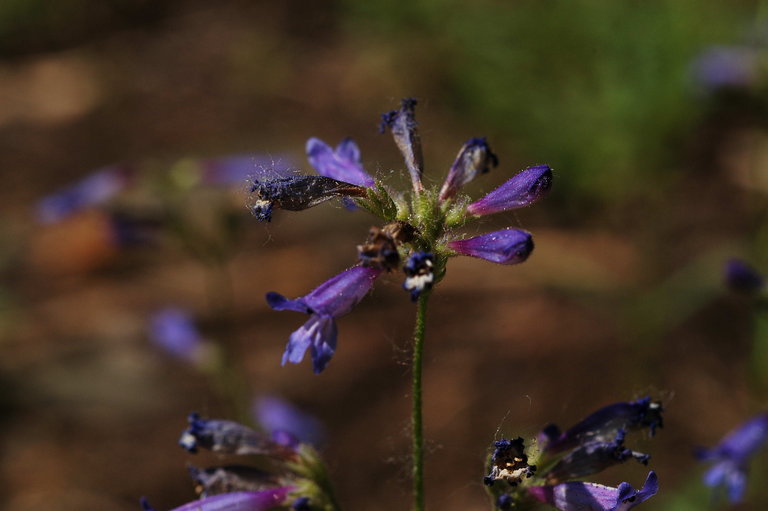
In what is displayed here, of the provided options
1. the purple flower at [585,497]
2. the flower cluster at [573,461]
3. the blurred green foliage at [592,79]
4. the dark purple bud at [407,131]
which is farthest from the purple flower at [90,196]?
the blurred green foliage at [592,79]

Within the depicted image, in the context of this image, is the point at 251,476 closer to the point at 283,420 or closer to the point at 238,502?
the point at 238,502

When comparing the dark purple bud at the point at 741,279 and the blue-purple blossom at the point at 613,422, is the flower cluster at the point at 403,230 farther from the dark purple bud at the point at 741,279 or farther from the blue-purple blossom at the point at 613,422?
the dark purple bud at the point at 741,279

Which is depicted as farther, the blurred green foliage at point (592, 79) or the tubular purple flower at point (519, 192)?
the blurred green foliage at point (592, 79)

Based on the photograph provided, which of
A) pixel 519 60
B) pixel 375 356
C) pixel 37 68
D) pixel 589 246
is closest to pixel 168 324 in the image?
pixel 375 356

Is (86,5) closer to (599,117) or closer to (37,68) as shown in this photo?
(37,68)

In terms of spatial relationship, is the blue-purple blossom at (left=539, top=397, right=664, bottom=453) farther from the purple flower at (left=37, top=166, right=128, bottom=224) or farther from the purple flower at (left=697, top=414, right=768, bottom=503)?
the purple flower at (left=37, top=166, right=128, bottom=224)
